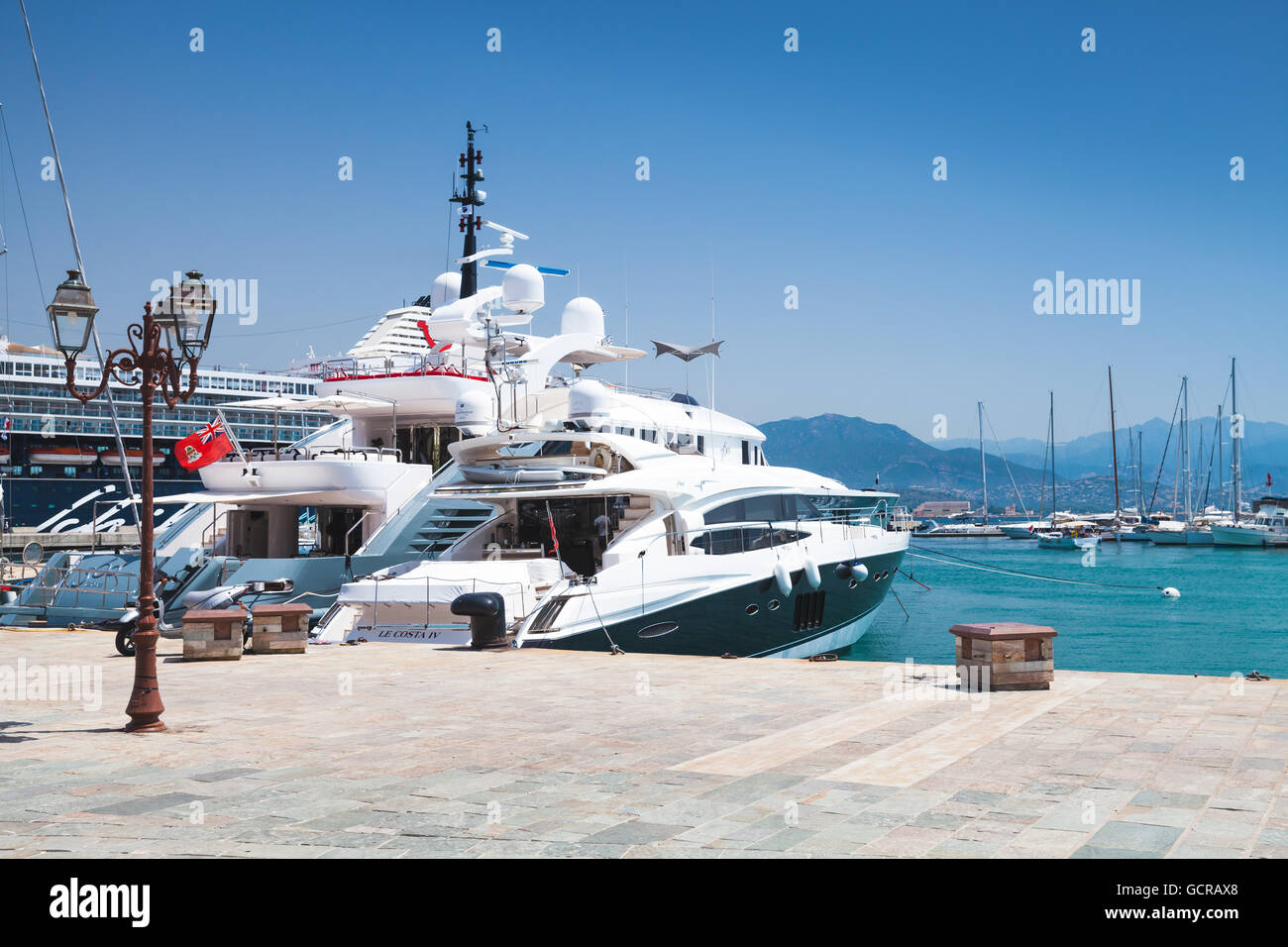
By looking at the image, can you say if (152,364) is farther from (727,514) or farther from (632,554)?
(727,514)

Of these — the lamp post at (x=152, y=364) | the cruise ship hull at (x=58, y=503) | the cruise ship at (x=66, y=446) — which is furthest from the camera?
the cruise ship at (x=66, y=446)

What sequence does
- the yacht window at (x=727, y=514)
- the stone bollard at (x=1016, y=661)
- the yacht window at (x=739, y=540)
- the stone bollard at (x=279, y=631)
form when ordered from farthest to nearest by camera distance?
the yacht window at (x=727, y=514) < the yacht window at (x=739, y=540) < the stone bollard at (x=279, y=631) < the stone bollard at (x=1016, y=661)

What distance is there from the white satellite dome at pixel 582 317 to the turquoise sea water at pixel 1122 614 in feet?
37.0

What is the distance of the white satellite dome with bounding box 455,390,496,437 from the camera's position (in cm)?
2492

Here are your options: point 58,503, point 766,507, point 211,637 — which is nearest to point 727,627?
point 766,507

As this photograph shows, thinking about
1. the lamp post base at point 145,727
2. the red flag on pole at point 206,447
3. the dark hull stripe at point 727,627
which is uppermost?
the red flag on pole at point 206,447

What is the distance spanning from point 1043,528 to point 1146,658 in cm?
8758

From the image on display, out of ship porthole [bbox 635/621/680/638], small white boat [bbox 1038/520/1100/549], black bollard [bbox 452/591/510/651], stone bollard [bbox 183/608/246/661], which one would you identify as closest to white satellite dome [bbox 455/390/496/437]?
ship porthole [bbox 635/621/680/638]

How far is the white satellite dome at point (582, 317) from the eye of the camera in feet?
101

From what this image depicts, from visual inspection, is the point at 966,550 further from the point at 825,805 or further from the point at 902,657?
the point at 825,805

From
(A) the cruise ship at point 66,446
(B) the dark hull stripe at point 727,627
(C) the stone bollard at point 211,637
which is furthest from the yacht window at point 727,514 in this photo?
(A) the cruise ship at point 66,446

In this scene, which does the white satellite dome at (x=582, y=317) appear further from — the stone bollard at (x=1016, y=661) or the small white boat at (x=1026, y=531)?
the small white boat at (x=1026, y=531)

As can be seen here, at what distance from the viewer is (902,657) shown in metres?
30.0

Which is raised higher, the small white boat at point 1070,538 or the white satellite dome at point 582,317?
the white satellite dome at point 582,317
